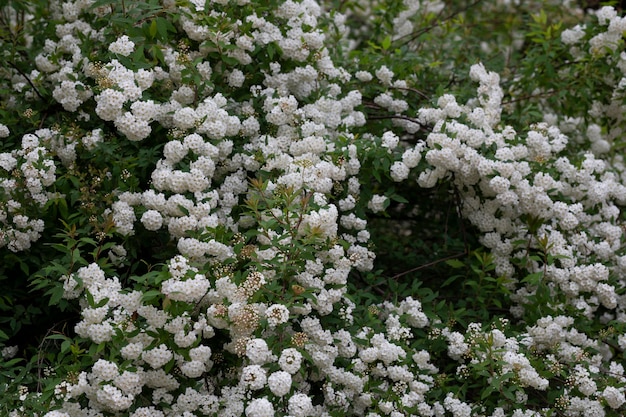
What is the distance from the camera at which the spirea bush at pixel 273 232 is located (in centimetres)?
342

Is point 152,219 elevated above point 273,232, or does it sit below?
below

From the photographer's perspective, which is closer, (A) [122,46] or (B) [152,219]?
(B) [152,219]

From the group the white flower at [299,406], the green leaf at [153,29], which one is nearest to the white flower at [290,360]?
the white flower at [299,406]

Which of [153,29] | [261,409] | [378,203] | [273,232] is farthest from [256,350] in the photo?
[153,29]

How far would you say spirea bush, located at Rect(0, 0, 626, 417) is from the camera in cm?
342

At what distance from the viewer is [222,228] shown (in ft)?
11.8

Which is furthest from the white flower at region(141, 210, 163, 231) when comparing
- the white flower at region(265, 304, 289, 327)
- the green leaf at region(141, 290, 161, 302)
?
the white flower at region(265, 304, 289, 327)

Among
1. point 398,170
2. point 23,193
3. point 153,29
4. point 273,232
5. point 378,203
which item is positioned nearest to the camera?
point 273,232

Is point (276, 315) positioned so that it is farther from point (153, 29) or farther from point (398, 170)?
point (153, 29)

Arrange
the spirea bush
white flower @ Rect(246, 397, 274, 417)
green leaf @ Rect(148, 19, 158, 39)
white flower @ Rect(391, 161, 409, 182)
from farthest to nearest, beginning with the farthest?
white flower @ Rect(391, 161, 409, 182)
green leaf @ Rect(148, 19, 158, 39)
the spirea bush
white flower @ Rect(246, 397, 274, 417)

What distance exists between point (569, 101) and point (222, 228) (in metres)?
3.03

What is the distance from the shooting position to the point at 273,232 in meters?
3.62

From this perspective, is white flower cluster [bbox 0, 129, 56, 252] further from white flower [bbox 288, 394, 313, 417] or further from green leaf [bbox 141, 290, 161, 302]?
white flower [bbox 288, 394, 313, 417]

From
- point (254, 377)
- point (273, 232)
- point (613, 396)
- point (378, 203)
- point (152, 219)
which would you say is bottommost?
point (613, 396)
